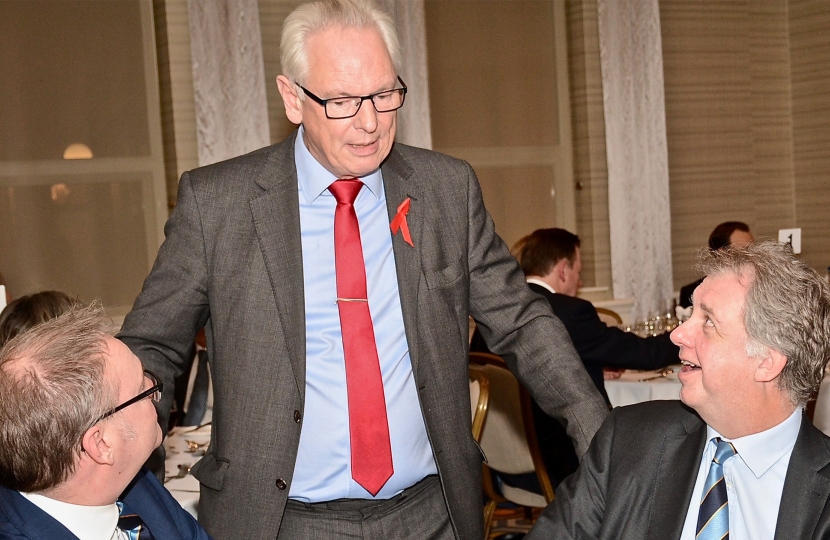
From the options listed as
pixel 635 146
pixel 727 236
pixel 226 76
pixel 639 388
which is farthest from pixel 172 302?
pixel 635 146

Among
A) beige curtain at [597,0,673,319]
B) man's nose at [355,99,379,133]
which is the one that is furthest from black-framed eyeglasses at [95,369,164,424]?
beige curtain at [597,0,673,319]

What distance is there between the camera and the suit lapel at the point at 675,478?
167 cm

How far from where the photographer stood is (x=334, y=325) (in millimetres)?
1810

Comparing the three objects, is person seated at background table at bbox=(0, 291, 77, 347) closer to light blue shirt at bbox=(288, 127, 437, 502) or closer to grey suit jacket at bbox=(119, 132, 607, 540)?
grey suit jacket at bbox=(119, 132, 607, 540)

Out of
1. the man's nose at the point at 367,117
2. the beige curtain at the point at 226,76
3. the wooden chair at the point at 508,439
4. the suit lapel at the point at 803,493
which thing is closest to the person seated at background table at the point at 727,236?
the wooden chair at the point at 508,439

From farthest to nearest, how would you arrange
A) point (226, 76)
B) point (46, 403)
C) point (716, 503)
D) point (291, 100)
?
point (226, 76)
point (291, 100)
point (716, 503)
point (46, 403)

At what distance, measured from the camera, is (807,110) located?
285 inches

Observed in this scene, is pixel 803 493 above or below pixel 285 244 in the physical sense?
below

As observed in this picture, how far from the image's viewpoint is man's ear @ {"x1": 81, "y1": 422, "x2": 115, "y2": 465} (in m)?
1.43

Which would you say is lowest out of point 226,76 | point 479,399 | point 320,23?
point 479,399

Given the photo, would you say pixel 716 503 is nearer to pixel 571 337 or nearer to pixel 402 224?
pixel 402 224

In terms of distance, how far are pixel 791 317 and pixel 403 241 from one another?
0.74m

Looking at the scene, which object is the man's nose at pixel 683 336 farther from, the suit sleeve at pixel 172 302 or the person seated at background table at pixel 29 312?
the person seated at background table at pixel 29 312

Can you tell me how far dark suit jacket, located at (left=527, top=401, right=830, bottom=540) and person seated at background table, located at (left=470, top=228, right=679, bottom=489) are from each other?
175cm
